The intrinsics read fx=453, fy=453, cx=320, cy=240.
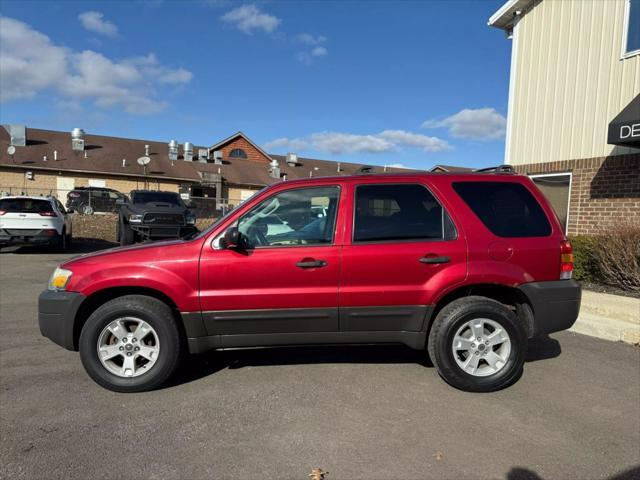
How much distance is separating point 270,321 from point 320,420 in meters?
0.89

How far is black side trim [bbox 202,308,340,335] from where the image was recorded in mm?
3727

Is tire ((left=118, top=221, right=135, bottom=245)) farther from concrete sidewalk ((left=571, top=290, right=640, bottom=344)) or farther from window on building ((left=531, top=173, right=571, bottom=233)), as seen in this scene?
concrete sidewalk ((left=571, top=290, right=640, bottom=344))

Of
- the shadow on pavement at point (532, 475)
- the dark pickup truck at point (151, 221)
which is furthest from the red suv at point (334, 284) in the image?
the dark pickup truck at point (151, 221)

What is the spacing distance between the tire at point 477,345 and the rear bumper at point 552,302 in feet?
0.67

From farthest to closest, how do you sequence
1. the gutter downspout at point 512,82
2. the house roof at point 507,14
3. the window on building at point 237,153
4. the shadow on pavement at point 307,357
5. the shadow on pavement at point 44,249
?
the window on building at point 237,153
the shadow on pavement at point 44,249
the gutter downspout at point 512,82
the house roof at point 507,14
the shadow on pavement at point 307,357

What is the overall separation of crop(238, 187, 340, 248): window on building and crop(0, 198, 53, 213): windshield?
11009mm

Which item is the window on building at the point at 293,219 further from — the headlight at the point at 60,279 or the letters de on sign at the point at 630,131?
the letters de on sign at the point at 630,131

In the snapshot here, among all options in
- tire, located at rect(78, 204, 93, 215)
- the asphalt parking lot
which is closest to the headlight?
the asphalt parking lot

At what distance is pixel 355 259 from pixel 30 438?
2621 mm

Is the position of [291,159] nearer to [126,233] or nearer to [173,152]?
[173,152]

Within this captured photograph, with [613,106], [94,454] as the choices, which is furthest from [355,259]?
[613,106]

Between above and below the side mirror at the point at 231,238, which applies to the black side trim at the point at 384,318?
below

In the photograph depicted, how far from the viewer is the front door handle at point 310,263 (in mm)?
3713

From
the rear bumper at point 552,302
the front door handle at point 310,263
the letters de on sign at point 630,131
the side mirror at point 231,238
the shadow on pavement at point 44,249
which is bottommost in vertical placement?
the shadow on pavement at point 44,249
